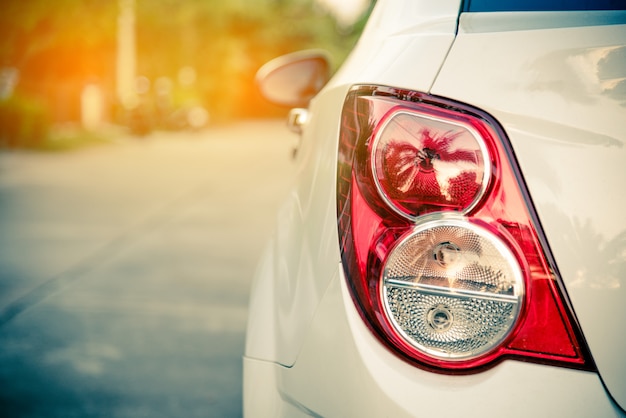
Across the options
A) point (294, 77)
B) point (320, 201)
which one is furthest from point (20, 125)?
point (320, 201)

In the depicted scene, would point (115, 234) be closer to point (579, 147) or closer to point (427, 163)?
point (427, 163)

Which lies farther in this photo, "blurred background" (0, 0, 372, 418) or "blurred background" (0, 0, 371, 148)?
"blurred background" (0, 0, 371, 148)

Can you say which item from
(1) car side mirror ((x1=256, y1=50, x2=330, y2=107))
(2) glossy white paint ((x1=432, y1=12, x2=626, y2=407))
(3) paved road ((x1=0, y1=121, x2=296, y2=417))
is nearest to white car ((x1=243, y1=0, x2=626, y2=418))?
(2) glossy white paint ((x1=432, y1=12, x2=626, y2=407))

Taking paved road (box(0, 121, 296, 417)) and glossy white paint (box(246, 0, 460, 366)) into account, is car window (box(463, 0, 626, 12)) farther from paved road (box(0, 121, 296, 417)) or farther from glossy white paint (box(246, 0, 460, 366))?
paved road (box(0, 121, 296, 417))

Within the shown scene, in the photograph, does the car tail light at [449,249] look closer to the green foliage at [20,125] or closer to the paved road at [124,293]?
the paved road at [124,293]

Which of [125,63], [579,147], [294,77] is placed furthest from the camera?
[125,63]

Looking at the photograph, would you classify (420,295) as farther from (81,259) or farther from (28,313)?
(81,259)

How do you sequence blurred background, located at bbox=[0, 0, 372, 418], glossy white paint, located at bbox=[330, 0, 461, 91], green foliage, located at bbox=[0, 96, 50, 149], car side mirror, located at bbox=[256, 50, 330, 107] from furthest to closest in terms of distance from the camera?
green foliage, located at bbox=[0, 96, 50, 149] < blurred background, located at bbox=[0, 0, 372, 418] < car side mirror, located at bbox=[256, 50, 330, 107] < glossy white paint, located at bbox=[330, 0, 461, 91]

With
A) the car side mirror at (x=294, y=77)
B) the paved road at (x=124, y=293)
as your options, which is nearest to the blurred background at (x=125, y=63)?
the paved road at (x=124, y=293)

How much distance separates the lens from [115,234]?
699cm

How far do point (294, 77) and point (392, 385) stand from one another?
202cm

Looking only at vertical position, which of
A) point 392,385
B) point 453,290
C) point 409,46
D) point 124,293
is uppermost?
point 124,293

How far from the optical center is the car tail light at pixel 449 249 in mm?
1237

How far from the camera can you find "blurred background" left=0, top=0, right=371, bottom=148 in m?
17.1
